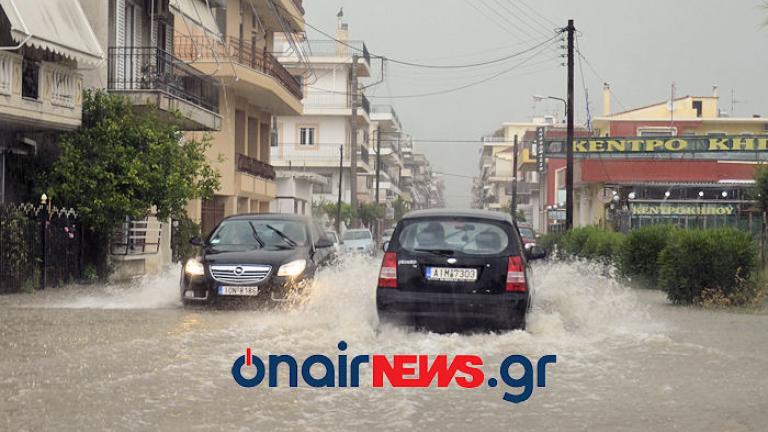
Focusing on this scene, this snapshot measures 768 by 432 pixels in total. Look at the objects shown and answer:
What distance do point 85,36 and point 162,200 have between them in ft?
12.8

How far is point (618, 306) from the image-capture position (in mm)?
17094

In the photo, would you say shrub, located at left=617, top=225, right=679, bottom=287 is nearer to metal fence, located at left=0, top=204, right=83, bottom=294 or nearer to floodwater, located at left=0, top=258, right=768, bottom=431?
floodwater, located at left=0, top=258, right=768, bottom=431

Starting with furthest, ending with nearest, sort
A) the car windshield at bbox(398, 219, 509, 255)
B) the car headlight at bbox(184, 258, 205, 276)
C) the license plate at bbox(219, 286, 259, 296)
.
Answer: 1. the car headlight at bbox(184, 258, 205, 276)
2. the license plate at bbox(219, 286, 259, 296)
3. the car windshield at bbox(398, 219, 509, 255)

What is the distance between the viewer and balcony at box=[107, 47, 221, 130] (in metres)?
25.1

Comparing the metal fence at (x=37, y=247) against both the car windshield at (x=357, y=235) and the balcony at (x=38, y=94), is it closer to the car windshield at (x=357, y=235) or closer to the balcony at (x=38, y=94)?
the balcony at (x=38, y=94)

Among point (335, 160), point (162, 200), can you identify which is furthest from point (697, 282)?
point (335, 160)

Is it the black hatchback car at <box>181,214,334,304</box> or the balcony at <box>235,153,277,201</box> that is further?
the balcony at <box>235,153,277,201</box>

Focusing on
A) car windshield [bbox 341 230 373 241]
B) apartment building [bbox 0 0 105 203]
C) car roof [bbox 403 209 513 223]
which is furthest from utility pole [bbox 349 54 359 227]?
car roof [bbox 403 209 513 223]

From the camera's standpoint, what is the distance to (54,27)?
20.6 meters

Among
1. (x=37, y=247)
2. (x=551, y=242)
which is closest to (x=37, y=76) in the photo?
(x=37, y=247)

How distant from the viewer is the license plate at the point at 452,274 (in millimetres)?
12453

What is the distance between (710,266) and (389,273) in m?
8.50

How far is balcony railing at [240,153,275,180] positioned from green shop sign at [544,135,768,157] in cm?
1466

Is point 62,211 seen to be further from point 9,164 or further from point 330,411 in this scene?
point 330,411
